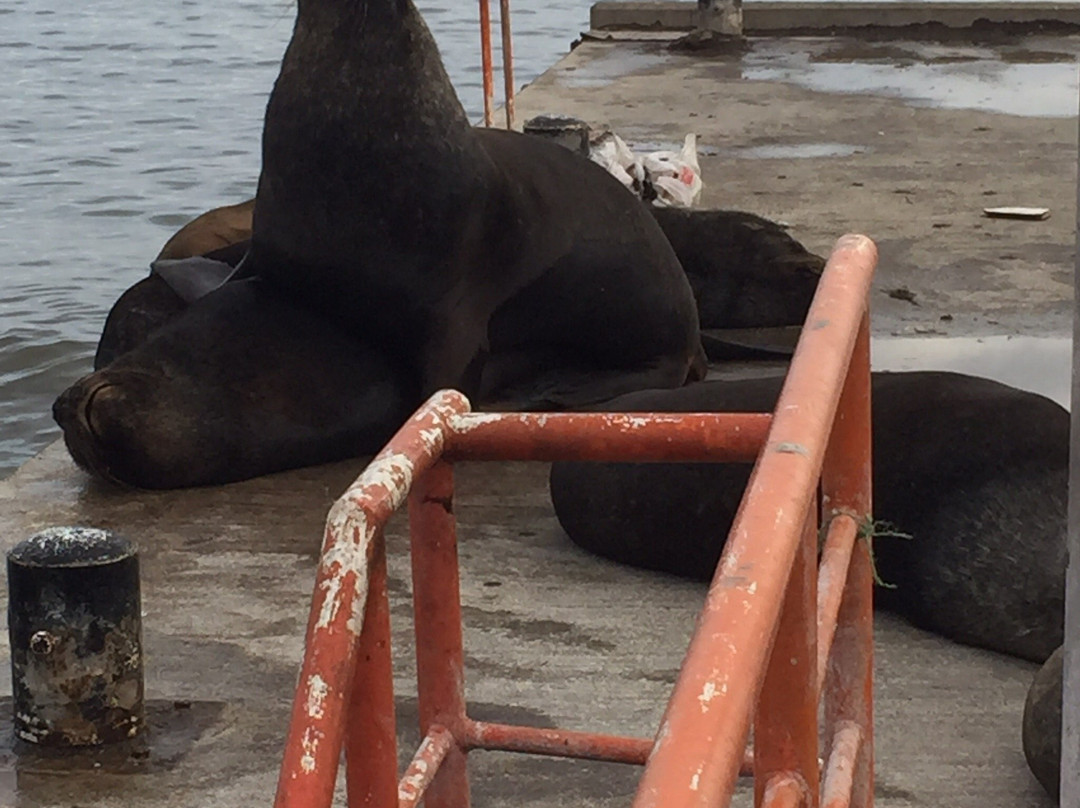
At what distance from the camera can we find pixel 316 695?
1.78 meters

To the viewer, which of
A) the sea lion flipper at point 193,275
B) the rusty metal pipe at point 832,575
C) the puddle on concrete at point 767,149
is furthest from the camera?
the puddle on concrete at point 767,149

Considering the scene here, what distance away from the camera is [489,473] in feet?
17.7

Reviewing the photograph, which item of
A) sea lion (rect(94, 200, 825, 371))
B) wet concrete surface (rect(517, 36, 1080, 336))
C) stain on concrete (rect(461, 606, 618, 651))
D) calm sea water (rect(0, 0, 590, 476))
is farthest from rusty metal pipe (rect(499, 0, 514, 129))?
stain on concrete (rect(461, 606, 618, 651))

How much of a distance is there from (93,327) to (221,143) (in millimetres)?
4785

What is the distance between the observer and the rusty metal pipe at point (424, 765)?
2.46m

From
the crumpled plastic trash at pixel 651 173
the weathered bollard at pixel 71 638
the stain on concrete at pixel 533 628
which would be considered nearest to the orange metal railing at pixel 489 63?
the crumpled plastic trash at pixel 651 173

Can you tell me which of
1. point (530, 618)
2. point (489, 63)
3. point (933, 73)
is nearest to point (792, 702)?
point (530, 618)

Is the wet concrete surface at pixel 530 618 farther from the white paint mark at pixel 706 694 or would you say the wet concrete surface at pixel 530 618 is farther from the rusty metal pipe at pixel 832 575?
the white paint mark at pixel 706 694

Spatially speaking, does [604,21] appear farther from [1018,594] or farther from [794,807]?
[794,807]

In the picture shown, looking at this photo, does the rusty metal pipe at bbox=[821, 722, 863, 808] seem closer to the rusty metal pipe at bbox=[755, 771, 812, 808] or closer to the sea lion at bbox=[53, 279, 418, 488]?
the rusty metal pipe at bbox=[755, 771, 812, 808]

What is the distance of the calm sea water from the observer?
973 cm

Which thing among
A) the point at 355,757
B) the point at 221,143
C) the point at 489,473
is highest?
the point at 355,757

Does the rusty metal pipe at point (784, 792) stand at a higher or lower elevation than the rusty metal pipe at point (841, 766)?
higher

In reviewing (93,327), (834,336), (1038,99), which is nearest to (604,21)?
(1038,99)
